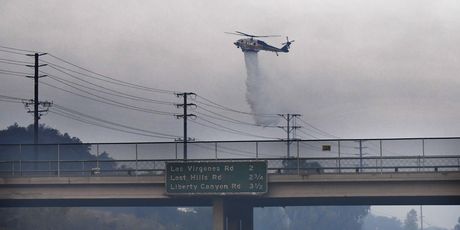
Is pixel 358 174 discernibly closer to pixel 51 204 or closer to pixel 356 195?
pixel 356 195

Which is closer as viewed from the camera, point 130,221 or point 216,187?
point 216,187

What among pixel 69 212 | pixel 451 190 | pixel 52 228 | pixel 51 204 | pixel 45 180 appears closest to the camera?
pixel 451 190

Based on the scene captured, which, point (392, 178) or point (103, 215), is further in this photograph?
point (103, 215)

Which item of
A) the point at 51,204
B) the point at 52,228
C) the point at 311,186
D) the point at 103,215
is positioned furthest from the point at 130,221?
the point at 311,186

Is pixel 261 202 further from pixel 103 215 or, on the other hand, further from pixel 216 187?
pixel 103 215

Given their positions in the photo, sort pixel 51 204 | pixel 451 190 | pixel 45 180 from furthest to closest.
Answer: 1. pixel 51 204
2. pixel 45 180
3. pixel 451 190

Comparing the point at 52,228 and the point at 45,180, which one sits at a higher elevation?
the point at 45,180
